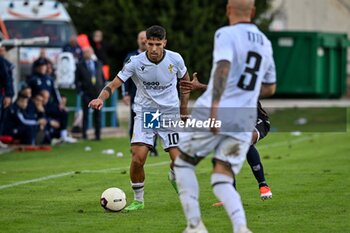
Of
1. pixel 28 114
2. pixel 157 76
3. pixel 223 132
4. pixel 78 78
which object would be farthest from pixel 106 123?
pixel 223 132

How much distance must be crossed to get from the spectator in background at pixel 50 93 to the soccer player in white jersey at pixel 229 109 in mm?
14470

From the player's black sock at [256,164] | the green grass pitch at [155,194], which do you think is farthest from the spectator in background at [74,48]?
the player's black sock at [256,164]

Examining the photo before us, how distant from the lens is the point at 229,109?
9109 millimetres

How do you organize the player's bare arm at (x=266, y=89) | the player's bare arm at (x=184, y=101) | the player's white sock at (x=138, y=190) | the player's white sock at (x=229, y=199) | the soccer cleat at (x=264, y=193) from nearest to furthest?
1. the player's white sock at (x=229, y=199)
2. the player's bare arm at (x=266, y=89)
3. the player's white sock at (x=138, y=190)
4. the player's bare arm at (x=184, y=101)
5. the soccer cleat at (x=264, y=193)

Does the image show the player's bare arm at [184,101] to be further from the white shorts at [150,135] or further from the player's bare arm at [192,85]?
the white shorts at [150,135]

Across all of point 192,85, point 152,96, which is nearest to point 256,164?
point 192,85

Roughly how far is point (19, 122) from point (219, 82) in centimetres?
1379

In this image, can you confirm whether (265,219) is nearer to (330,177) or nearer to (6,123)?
(330,177)

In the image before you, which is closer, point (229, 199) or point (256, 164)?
point (229, 199)

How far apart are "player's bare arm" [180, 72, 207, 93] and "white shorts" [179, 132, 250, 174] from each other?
8.79ft

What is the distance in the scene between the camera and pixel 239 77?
910 cm

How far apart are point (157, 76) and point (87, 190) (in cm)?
255

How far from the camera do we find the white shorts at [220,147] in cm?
913

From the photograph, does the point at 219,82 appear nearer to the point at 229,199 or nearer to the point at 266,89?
the point at 266,89
